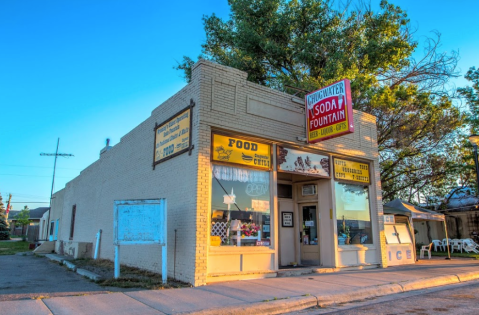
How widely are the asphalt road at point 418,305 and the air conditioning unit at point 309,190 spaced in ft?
15.4

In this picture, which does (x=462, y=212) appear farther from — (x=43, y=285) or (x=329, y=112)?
(x=43, y=285)

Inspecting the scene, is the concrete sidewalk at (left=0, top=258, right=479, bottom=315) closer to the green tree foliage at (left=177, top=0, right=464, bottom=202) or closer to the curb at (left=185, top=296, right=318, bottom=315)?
the curb at (left=185, top=296, right=318, bottom=315)

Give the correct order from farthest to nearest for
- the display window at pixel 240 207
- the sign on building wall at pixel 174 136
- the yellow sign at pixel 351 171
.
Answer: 1. the yellow sign at pixel 351 171
2. the sign on building wall at pixel 174 136
3. the display window at pixel 240 207

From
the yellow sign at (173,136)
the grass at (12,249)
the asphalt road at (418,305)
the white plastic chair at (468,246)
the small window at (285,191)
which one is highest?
the yellow sign at (173,136)

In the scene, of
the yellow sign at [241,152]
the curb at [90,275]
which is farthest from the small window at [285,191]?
the curb at [90,275]

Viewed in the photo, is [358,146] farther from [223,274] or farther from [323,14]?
[323,14]

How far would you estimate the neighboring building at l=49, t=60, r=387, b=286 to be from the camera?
359 inches

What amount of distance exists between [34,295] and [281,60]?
651 inches

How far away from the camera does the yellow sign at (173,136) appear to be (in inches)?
382

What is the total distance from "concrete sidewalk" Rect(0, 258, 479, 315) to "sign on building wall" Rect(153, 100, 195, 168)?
12.2 feet

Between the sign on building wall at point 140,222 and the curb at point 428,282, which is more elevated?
the sign on building wall at point 140,222

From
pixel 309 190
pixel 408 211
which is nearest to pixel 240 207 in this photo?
pixel 309 190

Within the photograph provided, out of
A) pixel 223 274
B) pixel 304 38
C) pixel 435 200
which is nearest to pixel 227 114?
pixel 223 274

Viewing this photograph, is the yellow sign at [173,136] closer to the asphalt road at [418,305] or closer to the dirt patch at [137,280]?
the dirt patch at [137,280]
